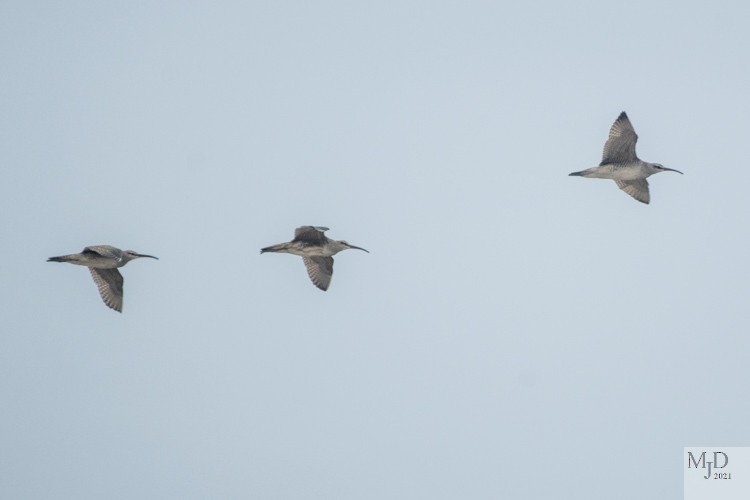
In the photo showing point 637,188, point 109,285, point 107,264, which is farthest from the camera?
point 637,188

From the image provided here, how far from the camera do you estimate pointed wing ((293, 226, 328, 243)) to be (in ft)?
134

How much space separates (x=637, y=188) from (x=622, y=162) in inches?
64.8

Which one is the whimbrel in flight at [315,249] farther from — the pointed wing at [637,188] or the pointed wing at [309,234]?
the pointed wing at [637,188]

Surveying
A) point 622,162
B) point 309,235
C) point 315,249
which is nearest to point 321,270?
point 315,249

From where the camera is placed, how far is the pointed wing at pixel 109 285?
140 feet

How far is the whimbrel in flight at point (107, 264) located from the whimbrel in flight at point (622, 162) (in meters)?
12.4

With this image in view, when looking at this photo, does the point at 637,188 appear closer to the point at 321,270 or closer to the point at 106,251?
the point at 321,270

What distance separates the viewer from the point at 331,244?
42906 mm

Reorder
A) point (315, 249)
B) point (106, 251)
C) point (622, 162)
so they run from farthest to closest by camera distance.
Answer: point (622, 162) < point (315, 249) < point (106, 251)

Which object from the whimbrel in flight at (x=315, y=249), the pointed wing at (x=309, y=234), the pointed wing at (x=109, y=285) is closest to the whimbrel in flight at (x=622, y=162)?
the whimbrel in flight at (x=315, y=249)

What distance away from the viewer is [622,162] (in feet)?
140

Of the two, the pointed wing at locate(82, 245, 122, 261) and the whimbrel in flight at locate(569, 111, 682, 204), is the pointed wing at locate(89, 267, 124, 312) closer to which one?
the pointed wing at locate(82, 245, 122, 261)

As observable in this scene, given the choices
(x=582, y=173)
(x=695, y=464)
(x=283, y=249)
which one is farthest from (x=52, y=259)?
(x=695, y=464)

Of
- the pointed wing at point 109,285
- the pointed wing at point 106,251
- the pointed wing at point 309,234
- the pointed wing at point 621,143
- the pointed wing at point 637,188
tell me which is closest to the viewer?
the pointed wing at point 309,234
